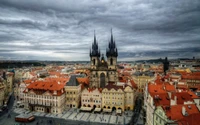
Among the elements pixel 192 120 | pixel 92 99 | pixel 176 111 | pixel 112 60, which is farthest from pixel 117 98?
pixel 192 120

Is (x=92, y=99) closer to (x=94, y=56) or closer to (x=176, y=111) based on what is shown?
(x=94, y=56)

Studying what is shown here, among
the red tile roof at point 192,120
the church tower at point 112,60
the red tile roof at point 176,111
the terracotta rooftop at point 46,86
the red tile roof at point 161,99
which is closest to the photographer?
the red tile roof at point 192,120

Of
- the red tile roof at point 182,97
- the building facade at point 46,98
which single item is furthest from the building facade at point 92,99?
the red tile roof at point 182,97

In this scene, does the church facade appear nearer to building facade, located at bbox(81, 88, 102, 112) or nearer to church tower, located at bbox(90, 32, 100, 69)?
church tower, located at bbox(90, 32, 100, 69)

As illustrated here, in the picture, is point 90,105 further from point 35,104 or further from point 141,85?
point 141,85

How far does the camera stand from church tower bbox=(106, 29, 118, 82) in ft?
349

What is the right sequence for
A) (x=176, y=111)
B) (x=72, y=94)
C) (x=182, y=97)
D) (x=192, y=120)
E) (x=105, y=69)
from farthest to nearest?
(x=105, y=69), (x=72, y=94), (x=182, y=97), (x=176, y=111), (x=192, y=120)

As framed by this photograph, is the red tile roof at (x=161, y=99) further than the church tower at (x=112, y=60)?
No

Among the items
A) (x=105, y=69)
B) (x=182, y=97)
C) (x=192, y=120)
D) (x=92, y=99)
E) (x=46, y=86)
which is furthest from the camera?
(x=105, y=69)

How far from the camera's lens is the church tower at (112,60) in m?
106

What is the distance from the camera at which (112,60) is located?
109m

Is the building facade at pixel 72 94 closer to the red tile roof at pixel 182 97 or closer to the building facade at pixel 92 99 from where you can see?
the building facade at pixel 92 99

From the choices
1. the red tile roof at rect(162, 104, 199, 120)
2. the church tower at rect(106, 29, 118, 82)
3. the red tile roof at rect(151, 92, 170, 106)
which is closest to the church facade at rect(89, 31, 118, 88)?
the church tower at rect(106, 29, 118, 82)

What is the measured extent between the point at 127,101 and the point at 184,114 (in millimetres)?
43923
